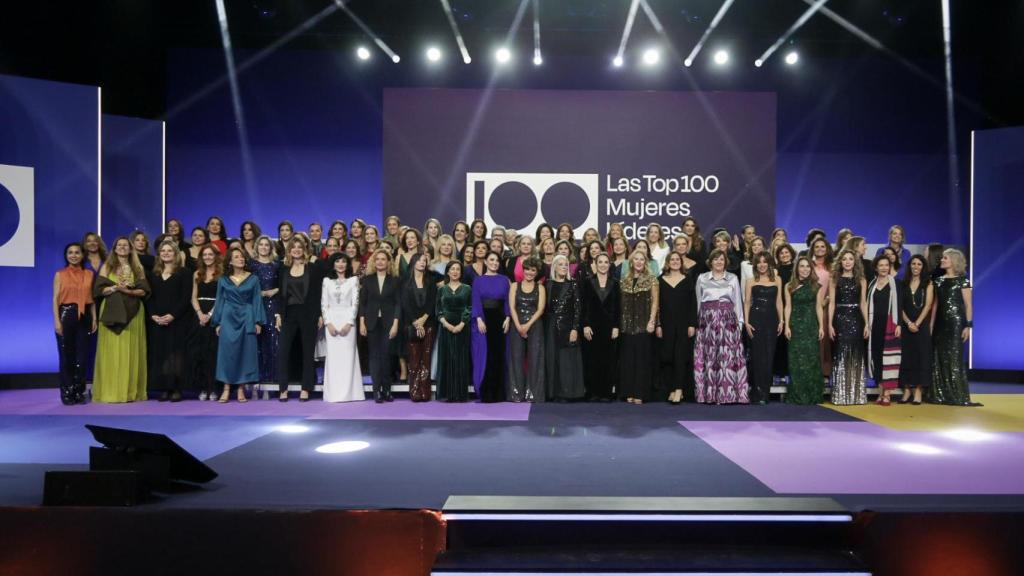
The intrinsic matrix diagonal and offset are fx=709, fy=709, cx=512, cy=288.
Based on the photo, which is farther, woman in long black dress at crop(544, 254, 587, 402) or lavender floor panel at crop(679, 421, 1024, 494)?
woman in long black dress at crop(544, 254, 587, 402)

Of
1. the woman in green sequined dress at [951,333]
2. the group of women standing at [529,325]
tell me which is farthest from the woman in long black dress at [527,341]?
the woman in green sequined dress at [951,333]

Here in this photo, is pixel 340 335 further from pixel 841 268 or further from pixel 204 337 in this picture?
pixel 841 268

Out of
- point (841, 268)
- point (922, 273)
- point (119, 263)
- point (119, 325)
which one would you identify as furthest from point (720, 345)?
point (119, 263)

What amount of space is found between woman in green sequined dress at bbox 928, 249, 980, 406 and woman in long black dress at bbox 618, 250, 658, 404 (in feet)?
9.50

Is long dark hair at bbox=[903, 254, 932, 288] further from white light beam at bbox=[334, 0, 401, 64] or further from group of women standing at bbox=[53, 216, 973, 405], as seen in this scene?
white light beam at bbox=[334, 0, 401, 64]

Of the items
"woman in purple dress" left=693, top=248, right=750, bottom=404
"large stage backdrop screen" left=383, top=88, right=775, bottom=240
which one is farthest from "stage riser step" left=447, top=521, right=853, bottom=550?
"large stage backdrop screen" left=383, top=88, right=775, bottom=240

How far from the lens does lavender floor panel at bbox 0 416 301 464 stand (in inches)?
186

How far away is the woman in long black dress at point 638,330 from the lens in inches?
281

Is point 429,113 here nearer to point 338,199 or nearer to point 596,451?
point 338,199

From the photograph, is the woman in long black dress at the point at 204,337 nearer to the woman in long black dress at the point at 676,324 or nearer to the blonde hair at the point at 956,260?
the woman in long black dress at the point at 676,324

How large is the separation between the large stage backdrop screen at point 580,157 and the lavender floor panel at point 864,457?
4.91 m

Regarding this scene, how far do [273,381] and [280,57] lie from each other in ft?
18.1

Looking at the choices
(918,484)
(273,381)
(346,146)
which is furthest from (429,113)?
(918,484)

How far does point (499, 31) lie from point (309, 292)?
4.86 meters
